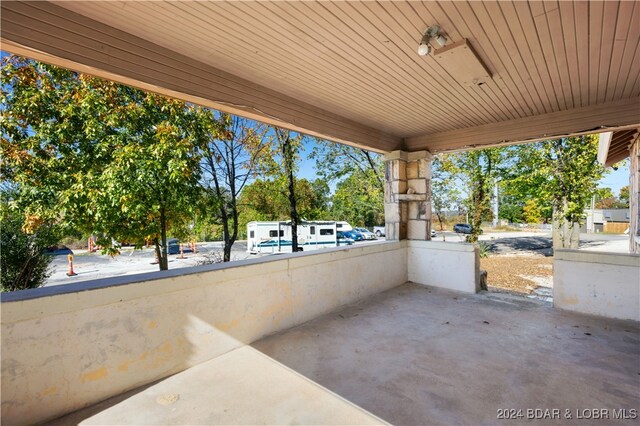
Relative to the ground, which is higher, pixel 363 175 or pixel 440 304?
pixel 363 175

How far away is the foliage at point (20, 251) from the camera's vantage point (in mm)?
5066

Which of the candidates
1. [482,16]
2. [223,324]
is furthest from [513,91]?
[223,324]

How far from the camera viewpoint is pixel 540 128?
360 centimetres

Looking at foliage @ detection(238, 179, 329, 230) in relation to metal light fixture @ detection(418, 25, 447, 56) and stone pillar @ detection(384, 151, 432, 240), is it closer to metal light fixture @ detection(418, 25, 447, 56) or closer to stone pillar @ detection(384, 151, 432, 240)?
stone pillar @ detection(384, 151, 432, 240)

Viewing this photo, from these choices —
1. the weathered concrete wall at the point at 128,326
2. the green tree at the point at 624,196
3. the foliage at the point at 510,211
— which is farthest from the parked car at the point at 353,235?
the green tree at the point at 624,196

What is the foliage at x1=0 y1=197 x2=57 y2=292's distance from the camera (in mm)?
5066

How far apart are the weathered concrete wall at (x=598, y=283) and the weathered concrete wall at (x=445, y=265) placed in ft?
3.13

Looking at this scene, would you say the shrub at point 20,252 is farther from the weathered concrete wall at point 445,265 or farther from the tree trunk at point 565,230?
the tree trunk at point 565,230

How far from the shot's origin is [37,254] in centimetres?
532

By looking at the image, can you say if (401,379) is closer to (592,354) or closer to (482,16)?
(592,354)

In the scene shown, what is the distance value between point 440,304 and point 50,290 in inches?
152

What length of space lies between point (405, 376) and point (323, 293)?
1.41m

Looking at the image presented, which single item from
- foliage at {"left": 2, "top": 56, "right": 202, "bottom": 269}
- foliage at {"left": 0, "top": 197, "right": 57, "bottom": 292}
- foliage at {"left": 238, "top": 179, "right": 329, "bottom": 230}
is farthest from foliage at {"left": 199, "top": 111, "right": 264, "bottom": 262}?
foliage at {"left": 0, "top": 197, "right": 57, "bottom": 292}

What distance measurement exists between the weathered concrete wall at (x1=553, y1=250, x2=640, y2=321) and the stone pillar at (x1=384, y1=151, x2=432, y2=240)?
5.87 feet
